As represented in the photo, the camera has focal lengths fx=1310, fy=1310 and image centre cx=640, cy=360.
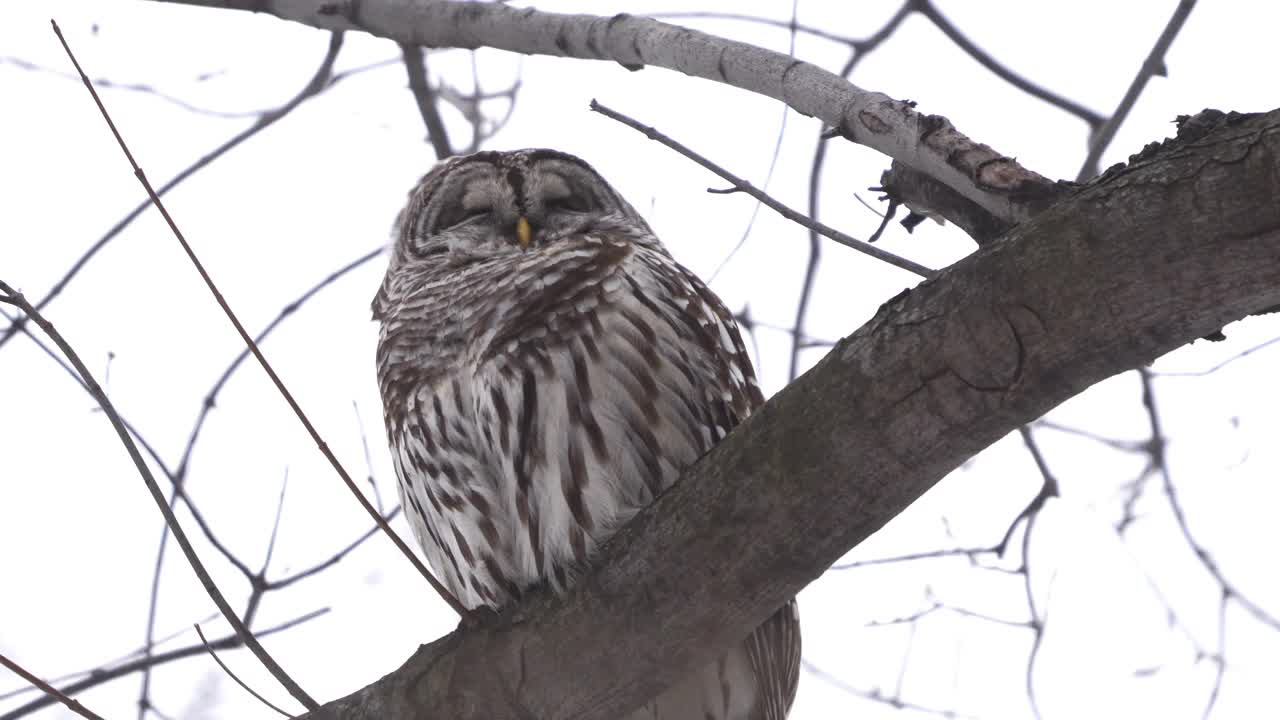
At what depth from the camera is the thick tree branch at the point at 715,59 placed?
8.15ft

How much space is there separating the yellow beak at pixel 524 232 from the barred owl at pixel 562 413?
27 cm

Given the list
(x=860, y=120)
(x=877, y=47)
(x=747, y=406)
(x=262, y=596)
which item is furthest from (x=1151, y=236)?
(x=262, y=596)

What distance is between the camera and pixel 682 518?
95.6 inches

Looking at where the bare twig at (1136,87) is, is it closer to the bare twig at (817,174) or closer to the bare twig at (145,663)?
the bare twig at (817,174)

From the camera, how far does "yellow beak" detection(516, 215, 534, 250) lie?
4070mm

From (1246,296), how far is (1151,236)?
164 millimetres

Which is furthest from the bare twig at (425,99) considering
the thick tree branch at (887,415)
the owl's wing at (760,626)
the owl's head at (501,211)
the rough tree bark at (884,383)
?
the thick tree branch at (887,415)

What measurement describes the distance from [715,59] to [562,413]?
0.90 metres

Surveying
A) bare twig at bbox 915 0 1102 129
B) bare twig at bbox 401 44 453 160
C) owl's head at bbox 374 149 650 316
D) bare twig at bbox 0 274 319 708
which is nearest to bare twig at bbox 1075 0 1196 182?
bare twig at bbox 915 0 1102 129

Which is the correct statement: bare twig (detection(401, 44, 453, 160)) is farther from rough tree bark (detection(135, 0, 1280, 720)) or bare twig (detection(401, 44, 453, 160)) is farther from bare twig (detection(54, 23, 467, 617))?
bare twig (detection(54, 23, 467, 617))

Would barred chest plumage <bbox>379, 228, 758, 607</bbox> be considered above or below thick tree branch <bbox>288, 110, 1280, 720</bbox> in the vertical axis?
above

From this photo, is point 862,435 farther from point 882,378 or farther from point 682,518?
point 682,518

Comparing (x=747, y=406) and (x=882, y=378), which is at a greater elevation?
(x=747, y=406)

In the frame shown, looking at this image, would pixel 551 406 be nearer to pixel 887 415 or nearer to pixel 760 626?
pixel 760 626
